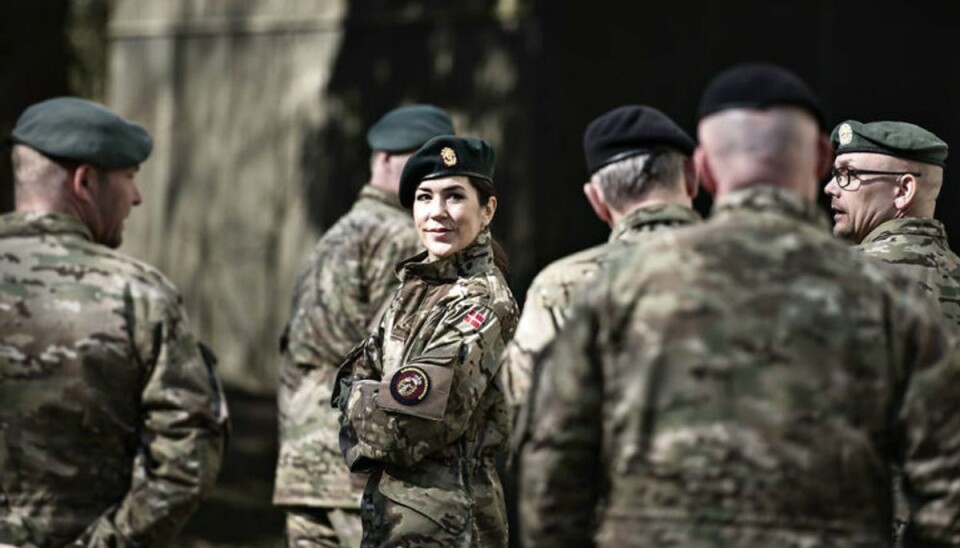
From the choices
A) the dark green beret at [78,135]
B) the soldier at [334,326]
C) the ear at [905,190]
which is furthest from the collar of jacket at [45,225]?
the ear at [905,190]

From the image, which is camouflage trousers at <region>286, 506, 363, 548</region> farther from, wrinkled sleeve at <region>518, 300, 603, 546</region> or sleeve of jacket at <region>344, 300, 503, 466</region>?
wrinkled sleeve at <region>518, 300, 603, 546</region>

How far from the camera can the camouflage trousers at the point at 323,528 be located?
721 centimetres

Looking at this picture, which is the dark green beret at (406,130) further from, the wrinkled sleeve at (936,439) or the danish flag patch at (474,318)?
the wrinkled sleeve at (936,439)

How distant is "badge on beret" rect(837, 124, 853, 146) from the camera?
21.6 feet

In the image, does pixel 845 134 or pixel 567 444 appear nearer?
pixel 567 444

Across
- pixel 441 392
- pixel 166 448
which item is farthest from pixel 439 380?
pixel 166 448

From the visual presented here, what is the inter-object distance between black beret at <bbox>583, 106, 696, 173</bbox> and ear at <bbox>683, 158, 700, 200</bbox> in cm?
3

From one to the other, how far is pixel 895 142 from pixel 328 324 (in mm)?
2491

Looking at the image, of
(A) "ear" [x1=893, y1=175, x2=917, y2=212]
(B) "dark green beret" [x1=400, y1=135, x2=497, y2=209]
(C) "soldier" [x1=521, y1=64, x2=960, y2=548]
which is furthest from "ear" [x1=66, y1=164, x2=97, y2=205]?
(A) "ear" [x1=893, y1=175, x2=917, y2=212]

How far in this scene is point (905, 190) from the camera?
6508 millimetres

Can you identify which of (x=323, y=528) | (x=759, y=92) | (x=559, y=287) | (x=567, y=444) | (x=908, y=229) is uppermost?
(x=759, y=92)

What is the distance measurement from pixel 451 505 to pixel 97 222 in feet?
4.75

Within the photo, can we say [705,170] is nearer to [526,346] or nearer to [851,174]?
[526,346]

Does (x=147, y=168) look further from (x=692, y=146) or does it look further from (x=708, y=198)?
(x=692, y=146)
